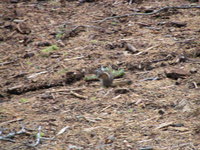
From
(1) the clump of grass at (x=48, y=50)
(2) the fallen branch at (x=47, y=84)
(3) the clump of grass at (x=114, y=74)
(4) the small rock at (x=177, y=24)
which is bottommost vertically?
(2) the fallen branch at (x=47, y=84)

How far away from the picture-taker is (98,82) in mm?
4629

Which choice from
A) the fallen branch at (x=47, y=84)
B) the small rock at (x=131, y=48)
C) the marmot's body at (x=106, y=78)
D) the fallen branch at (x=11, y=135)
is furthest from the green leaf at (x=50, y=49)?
the fallen branch at (x=11, y=135)

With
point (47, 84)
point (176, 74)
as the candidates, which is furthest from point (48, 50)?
point (176, 74)

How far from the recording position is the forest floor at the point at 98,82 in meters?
3.49

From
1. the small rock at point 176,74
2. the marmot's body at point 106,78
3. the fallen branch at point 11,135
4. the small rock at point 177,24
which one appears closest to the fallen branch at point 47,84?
the marmot's body at point 106,78

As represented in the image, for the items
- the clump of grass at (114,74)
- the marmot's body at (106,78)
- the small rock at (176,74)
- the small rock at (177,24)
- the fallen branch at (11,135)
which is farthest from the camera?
the small rock at (177,24)

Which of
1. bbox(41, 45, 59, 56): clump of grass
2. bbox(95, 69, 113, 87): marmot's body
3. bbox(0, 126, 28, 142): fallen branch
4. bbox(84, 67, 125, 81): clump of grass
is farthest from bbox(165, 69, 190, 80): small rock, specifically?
bbox(0, 126, 28, 142): fallen branch

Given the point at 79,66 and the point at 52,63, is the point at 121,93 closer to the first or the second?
the point at 79,66

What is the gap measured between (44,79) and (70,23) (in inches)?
64.7

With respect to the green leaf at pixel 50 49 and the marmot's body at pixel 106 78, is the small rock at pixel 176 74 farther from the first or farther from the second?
the green leaf at pixel 50 49

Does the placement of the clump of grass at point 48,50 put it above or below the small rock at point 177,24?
below

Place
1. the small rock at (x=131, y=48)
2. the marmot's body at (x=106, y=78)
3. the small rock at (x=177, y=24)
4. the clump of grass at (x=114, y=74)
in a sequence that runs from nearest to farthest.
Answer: the marmot's body at (x=106, y=78) < the clump of grass at (x=114, y=74) < the small rock at (x=131, y=48) < the small rock at (x=177, y=24)

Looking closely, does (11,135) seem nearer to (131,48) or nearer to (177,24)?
(131,48)

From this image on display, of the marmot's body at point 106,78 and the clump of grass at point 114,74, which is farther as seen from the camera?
the clump of grass at point 114,74
